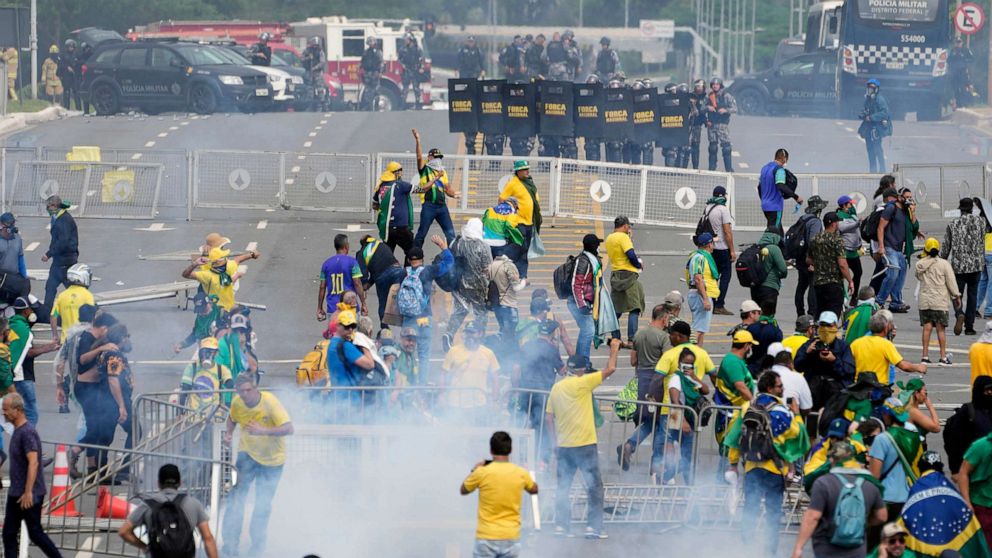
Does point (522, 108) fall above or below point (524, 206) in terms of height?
above

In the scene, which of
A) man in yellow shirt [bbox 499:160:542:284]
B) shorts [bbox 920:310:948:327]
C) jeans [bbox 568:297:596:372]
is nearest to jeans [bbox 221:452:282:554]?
jeans [bbox 568:297:596:372]

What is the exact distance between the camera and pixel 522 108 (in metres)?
30.5

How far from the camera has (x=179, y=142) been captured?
3619 centimetres

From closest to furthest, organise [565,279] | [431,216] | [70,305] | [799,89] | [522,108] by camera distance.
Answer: [70,305] → [565,279] → [431,216] → [522,108] → [799,89]

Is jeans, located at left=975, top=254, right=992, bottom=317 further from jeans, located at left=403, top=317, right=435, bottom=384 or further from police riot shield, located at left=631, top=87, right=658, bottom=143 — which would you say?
police riot shield, located at left=631, top=87, right=658, bottom=143

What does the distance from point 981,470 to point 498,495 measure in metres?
3.34

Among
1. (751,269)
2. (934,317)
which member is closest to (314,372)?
(751,269)

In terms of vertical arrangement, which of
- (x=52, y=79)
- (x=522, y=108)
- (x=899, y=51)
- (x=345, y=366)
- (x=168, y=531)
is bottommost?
(x=168, y=531)

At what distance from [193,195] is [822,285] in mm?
11787

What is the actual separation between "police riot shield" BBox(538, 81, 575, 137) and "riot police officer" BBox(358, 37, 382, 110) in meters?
15.4

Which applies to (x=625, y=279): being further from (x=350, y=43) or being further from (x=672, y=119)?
(x=350, y=43)

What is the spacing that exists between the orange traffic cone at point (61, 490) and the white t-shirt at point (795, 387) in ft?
17.6

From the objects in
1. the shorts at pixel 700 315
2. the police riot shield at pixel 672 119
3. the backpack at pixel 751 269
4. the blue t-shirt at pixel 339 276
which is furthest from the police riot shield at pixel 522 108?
the blue t-shirt at pixel 339 276

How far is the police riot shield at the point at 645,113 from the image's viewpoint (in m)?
30.3
